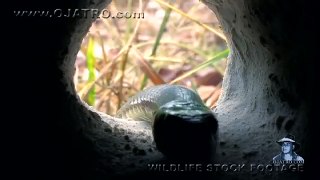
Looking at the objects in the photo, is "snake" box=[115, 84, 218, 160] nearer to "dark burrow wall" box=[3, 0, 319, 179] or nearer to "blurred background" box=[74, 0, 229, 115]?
"dark burrow wall" box=[3, 0, 319, 179]

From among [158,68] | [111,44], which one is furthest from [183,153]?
[111,44]

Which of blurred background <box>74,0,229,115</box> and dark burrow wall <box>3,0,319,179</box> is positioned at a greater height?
blurred background <box>74,0,229,115</box>

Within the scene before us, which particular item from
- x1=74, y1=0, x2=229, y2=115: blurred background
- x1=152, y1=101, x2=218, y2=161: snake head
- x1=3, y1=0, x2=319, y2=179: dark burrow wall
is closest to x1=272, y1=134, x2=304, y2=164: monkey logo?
x1=3, y1=0, x2=319, y2=179: dark burrow wall

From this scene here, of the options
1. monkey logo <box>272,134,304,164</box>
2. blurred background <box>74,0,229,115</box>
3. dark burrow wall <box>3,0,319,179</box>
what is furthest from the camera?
blurred background <box>74,0,229,115</box>

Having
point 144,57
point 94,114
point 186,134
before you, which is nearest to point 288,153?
point 186,134

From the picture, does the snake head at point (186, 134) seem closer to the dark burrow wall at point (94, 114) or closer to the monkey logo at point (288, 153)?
the dark burrow wall at point (94, 114)

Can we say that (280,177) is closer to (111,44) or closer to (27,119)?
(27,119)
